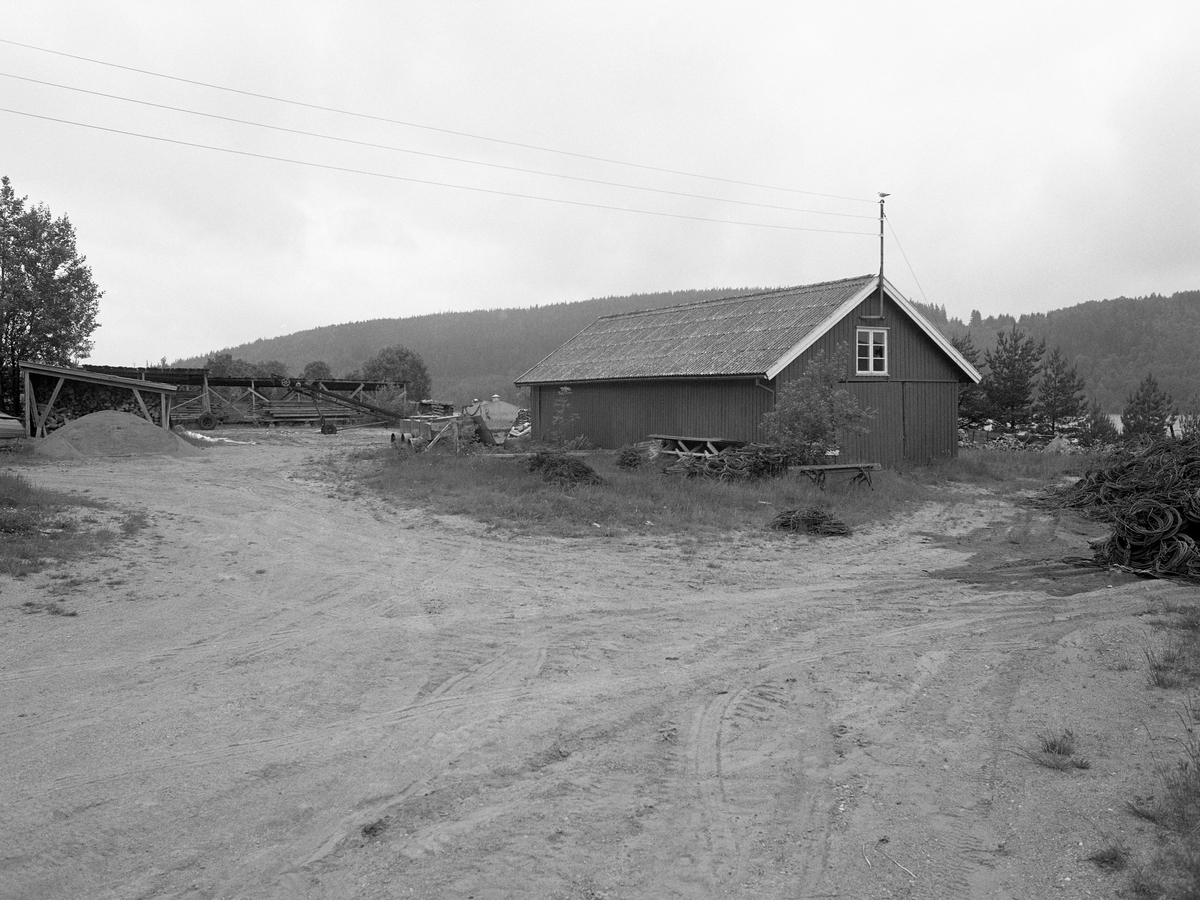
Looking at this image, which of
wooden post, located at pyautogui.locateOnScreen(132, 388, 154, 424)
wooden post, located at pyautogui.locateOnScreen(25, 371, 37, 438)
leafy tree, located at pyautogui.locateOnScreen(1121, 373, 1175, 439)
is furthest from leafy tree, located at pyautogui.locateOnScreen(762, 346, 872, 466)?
leafy tree, located at pyautogui.locateOnScreen(1121, 373, 1175, 439)

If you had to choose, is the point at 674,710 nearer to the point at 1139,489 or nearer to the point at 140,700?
the point at 140,700

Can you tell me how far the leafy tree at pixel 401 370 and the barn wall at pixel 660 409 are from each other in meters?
43.7

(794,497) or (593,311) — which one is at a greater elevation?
(593,311)

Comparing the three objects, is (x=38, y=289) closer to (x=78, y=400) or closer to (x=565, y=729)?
(x=78, y=400)

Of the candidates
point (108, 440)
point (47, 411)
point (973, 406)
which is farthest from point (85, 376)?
point (973, 406)

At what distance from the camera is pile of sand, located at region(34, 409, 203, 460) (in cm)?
Answer: 2303

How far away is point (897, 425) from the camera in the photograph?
25.2 m

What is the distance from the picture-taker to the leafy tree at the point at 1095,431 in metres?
37.7

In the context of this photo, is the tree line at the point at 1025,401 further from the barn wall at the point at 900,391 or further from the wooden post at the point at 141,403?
the wooden post at the point at 141,403

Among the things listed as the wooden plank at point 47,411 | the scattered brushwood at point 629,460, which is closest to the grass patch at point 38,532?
the scattered brushwood at point 629,460

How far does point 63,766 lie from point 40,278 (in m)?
35.7

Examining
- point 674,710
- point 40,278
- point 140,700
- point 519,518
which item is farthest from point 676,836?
point 40,278

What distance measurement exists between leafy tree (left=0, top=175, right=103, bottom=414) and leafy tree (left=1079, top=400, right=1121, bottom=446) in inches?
1658

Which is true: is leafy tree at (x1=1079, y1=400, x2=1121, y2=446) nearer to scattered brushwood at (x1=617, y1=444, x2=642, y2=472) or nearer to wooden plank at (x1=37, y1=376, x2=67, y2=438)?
scattered brushwood at (x1=617, y1=444, x2=642, y2=472)
